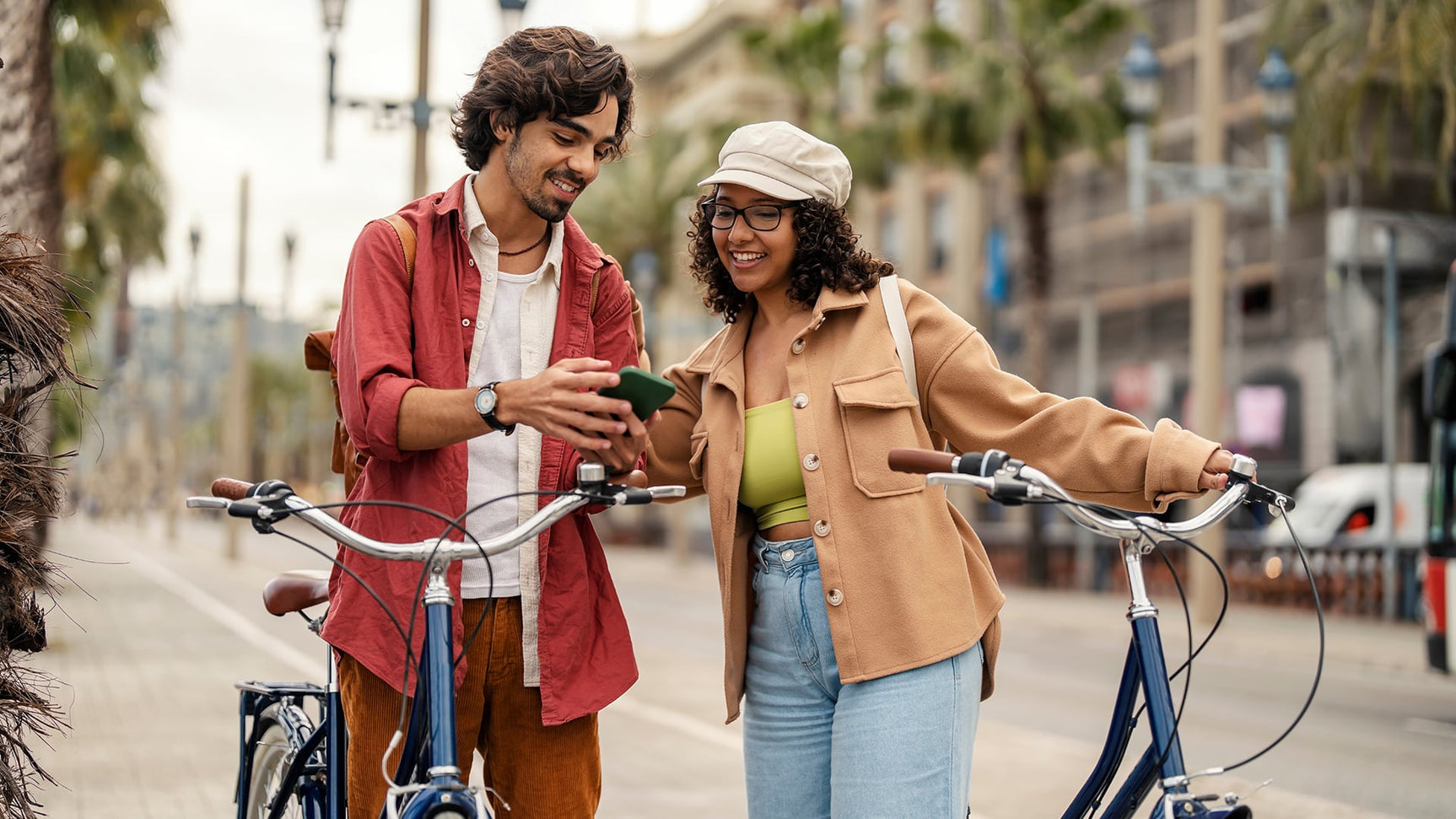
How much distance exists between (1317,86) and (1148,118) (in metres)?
2.80

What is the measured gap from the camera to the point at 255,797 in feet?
12.6

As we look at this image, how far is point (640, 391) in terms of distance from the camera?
8.38ft

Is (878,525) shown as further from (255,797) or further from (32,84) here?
(32,84)

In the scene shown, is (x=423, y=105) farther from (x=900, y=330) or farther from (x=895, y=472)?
(x=895, y=472)

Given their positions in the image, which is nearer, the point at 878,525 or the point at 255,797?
the point at 878,525

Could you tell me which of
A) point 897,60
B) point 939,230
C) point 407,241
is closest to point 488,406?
point 407,241

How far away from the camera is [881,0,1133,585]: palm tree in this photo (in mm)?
23797

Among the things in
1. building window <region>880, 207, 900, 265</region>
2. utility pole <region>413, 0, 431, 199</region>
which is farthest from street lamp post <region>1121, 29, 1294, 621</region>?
building window <region>880, 207, 900, 265</region>

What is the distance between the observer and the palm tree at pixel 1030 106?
23.8 meters

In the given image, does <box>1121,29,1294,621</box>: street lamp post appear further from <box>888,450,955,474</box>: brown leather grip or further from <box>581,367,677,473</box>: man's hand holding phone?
<box>581,367,677,473</box>: man's hand holding phone

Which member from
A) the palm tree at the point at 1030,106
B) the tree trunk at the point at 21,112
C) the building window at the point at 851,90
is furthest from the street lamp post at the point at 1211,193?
the building window at the point at 851,90

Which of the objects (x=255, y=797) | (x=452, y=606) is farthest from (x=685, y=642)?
(x=452, y=606)

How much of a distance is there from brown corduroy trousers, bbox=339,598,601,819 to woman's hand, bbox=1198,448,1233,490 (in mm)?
1240

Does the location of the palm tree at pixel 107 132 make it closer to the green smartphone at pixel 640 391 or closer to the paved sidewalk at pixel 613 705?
the paved sidewalk at pixel 613 705
